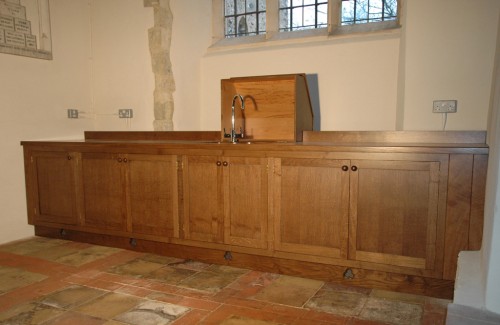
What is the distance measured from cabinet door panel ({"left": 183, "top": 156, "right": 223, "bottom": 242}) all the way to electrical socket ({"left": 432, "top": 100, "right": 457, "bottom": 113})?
61.5 inches

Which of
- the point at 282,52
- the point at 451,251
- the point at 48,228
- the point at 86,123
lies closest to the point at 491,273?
the point at 451,251

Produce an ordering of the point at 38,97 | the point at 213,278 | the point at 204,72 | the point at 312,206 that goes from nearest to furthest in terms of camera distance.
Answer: the point at 312,206 → the point at 213,278 → the point at 38,97 → the point at 204,72

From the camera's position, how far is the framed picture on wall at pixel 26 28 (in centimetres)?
353

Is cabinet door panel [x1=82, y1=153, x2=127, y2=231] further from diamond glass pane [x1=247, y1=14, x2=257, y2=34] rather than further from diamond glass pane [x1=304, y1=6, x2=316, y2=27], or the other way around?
diamond glass pane [x1=304, y1=6, x2=316, y2=27]

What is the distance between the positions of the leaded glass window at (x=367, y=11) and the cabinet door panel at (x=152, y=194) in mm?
2110

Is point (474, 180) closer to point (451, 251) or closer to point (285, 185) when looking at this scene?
point (451, 251)

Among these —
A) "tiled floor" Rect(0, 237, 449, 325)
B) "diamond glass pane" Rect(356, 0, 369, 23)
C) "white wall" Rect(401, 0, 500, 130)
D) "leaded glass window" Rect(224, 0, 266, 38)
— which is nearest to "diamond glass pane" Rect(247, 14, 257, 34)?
"leaded glass window" Rect(224, 0, 266, 38)

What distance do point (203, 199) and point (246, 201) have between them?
14.1 inches

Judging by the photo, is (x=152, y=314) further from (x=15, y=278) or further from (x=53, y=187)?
(x=53, y=187)

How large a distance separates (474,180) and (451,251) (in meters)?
0.44

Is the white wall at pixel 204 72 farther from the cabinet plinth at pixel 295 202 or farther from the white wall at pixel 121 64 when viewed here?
the cabinet plinth at pixel 295 202

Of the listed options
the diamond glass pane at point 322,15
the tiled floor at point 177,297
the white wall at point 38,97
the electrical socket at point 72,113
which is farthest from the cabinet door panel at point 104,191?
the diamond glass pane at point 322,15

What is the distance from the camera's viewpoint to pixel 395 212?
95.5 inches

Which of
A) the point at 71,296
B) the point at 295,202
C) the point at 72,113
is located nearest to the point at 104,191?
the point at 71,296
